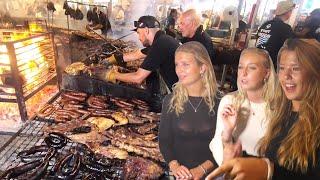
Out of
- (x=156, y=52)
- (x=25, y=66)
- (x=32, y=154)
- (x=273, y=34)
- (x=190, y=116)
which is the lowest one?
(x=32, y=154)

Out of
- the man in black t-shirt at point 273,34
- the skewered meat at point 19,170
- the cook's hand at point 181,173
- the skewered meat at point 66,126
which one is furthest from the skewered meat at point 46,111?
the man in black t-shirt at point 273,34

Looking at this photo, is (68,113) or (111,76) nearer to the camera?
(68,113)

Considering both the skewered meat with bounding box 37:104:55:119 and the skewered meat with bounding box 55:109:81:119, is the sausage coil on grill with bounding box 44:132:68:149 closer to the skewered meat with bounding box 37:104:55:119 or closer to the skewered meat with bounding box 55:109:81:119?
the skewered meat with bounding box 55:109:81:119

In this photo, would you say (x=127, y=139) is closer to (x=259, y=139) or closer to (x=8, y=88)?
(x=259, y=139)

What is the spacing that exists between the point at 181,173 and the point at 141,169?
15.6 inches

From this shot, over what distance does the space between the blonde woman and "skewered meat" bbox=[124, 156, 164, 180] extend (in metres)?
0.71

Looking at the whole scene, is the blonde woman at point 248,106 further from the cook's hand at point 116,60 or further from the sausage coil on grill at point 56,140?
the cook's hand at point 116,60

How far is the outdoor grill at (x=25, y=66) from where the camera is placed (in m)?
3.57

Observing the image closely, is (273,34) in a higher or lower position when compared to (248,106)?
higher

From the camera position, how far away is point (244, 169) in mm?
1612

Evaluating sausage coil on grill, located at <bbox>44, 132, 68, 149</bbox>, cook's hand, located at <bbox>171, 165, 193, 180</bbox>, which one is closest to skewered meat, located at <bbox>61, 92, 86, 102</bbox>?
sausage coil on grill, located at <bbox>44, 132, 68, 149</bbox>

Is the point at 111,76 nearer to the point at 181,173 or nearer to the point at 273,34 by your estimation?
the point at 181,173

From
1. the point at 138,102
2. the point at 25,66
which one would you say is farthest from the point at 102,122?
the point at 25,66

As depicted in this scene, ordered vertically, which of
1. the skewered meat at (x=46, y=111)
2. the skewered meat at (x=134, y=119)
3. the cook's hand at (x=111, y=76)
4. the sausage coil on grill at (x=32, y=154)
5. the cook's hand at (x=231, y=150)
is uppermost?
the cook's hand at (x=231, y=150)
